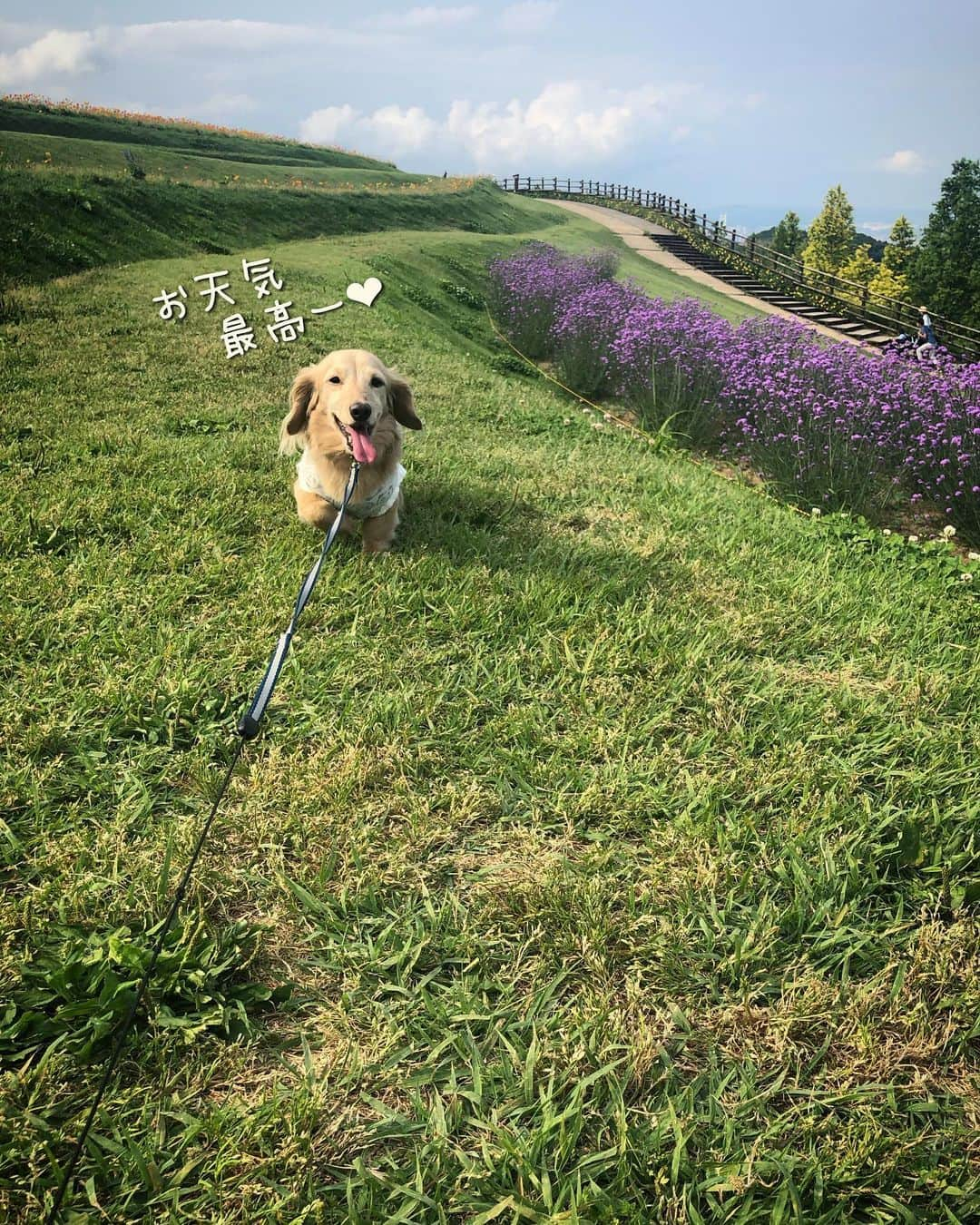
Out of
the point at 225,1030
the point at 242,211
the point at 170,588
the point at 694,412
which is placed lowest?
the point at 225,1030

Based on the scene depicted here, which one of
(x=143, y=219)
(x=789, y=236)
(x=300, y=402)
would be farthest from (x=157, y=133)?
(x=789, y=236)

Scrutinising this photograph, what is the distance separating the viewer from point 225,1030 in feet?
4.72

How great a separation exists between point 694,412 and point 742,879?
6163 millimetres

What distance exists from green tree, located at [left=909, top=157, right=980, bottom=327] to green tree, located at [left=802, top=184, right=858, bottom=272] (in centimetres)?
798

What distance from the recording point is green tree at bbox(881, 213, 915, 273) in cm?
3203

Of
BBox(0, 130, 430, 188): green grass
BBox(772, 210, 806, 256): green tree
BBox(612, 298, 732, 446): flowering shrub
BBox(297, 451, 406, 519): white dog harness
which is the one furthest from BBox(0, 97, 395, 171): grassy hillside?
BBox(772, 210, 806, 256): green tree

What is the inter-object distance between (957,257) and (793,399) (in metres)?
28.3

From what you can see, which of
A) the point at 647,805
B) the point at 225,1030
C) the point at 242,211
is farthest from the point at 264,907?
the point at 242,211

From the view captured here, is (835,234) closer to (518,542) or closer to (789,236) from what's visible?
(789,236)

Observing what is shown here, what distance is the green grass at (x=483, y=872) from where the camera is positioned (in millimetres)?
1272

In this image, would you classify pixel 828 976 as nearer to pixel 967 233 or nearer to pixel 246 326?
pixel 246 326

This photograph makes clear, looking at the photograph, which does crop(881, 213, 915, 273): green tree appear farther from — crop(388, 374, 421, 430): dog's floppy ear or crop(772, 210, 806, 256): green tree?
crop(388, 374, 421, 430): dog's floppy ear

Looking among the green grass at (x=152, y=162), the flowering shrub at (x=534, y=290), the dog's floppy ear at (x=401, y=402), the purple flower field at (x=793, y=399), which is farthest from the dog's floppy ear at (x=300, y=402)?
the green grass at (x=152, y=162)

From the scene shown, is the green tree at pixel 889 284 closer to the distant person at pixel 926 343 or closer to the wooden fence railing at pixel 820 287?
the wooden fence railing at pixel 820 287
